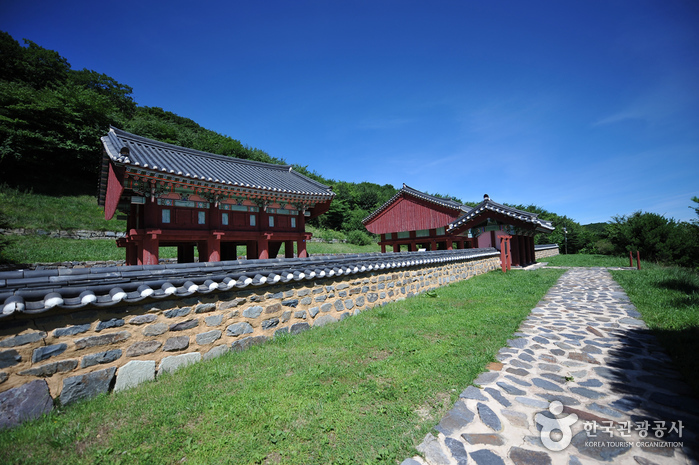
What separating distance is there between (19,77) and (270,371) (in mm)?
43556

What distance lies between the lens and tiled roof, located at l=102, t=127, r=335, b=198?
8.09 meters

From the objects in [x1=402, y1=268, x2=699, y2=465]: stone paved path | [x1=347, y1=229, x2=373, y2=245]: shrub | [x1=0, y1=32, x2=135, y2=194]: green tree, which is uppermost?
[x1=0, y1=32, x2=135, y2=194]: green tree

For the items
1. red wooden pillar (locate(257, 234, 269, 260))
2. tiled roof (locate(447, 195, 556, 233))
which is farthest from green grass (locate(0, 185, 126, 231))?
tiled roof (locate(447, 195, 556, 233))

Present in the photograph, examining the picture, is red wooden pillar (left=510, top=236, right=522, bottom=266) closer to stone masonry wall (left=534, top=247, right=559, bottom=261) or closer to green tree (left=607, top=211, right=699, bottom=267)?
green tree (left=607, top=211, right=699, bottom=267)

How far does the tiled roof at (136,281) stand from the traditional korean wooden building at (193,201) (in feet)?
16.7

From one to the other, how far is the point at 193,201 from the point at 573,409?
35.2 feet

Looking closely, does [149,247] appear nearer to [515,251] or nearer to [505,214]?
[505,214]

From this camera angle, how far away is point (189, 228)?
938 cm

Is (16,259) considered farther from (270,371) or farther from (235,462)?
(235,462)

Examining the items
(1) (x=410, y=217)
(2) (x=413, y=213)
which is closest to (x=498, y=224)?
(2) (x=413, y=213)

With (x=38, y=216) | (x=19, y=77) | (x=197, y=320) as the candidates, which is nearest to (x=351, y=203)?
(x=38, y=216)

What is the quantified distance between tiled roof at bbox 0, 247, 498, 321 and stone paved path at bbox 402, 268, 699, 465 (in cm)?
348

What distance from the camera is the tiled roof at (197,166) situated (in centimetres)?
809

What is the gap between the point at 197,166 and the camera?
10.7 meters
